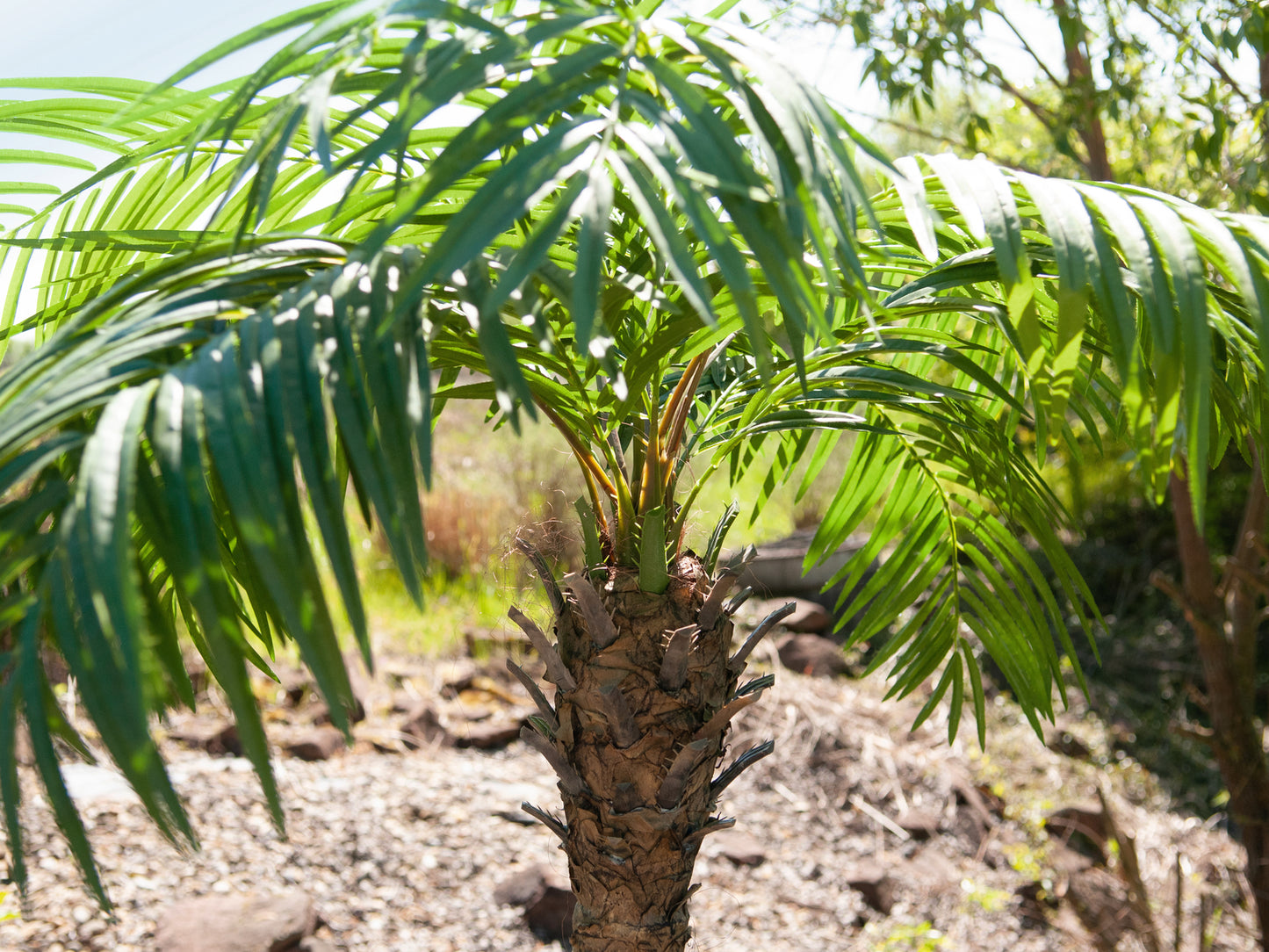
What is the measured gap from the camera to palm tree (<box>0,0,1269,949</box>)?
0.60m

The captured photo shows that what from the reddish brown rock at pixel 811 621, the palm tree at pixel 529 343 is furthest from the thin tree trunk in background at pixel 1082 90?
the reddish brown rock at pixel 811 621

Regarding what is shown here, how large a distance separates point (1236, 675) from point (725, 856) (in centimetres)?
149

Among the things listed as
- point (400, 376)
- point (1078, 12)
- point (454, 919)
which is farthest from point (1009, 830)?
point (400, 376)

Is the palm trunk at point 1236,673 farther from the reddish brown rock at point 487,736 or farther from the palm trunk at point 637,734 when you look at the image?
the reddish brown rock at point 487,736

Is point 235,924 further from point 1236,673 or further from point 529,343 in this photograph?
point 1236,673

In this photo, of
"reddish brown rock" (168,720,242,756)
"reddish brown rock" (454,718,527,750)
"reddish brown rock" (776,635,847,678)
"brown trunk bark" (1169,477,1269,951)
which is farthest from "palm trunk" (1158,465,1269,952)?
"reddish brown rock" (168,720,242,756)

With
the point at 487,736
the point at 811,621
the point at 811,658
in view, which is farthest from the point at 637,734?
the point at 811,621

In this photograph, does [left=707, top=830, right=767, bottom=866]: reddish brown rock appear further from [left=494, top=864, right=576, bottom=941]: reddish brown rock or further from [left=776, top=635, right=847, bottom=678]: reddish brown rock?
[left=776, top=635, right=847, bottom=678]: reddish brown rock

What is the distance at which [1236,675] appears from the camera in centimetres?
253

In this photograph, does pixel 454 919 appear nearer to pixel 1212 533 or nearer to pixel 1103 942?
pixel 1103 942

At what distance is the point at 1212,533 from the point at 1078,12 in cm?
283

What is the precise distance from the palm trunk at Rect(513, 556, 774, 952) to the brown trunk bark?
194cm

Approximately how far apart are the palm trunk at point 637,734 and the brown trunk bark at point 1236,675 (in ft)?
6.36

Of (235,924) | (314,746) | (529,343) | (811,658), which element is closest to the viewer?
(529,343)
